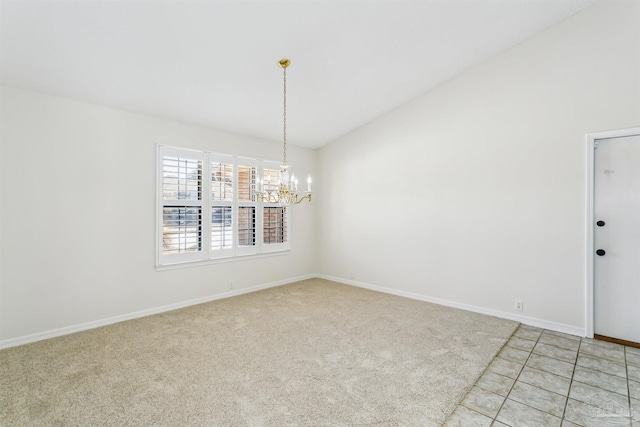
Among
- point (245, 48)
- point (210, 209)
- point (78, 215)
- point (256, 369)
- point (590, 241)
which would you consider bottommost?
point (256, 369)

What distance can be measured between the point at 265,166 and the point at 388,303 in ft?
10.4

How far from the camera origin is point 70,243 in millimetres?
3564

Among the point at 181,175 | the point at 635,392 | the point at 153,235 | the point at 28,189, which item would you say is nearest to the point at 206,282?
the point at 153,235

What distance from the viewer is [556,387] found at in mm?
2477

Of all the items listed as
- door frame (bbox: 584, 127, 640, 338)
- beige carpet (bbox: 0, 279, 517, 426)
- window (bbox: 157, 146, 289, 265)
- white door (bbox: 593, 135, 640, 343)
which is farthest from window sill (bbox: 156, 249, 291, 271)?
white door (bbox: 593, 135, 640, 343)

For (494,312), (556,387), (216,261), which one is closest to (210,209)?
(216,261)

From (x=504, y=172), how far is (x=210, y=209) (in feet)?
14.0

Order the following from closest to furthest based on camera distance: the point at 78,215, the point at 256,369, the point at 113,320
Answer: the point at 256,369, the point at 78,215, the point at 113,320

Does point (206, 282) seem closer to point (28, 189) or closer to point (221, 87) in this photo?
point (28, 189)

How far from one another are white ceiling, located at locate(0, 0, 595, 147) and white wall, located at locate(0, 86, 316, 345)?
0.29 meters

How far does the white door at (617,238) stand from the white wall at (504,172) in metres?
0.16

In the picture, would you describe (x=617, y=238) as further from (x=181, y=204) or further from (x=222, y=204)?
(x=181, y=204)

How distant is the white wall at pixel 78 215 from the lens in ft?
10.6

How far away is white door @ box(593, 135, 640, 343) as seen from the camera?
3.24 meters
